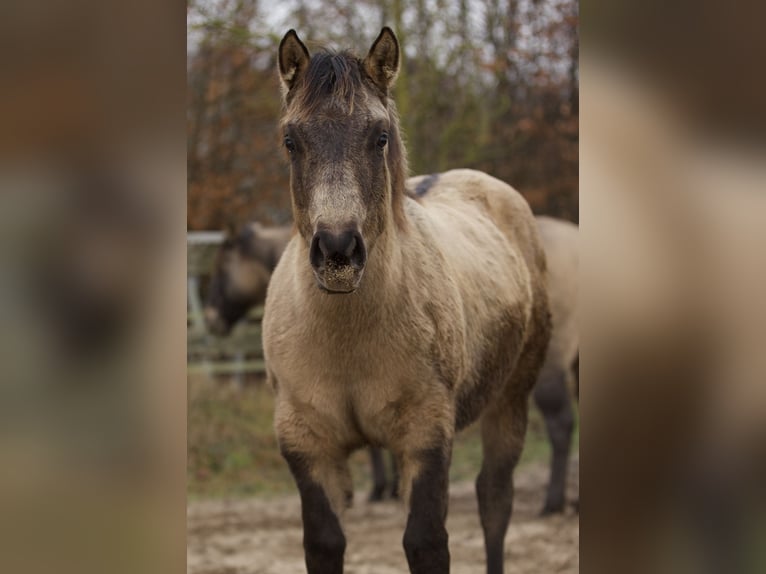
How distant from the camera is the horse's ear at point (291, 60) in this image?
2790mm

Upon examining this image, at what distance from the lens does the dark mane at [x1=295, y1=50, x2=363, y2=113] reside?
269cm

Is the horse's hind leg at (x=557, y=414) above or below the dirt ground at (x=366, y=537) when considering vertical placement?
above

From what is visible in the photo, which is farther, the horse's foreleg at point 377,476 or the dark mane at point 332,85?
the horse's foreleg at point 377,476

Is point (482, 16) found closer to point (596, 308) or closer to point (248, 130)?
point (248, 130)

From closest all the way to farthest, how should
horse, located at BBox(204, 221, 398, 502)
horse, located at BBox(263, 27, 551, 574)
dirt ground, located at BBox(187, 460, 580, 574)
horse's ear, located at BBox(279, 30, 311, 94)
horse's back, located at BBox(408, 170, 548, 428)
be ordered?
horse, located at BBox(263, 27, 551, 574), horse's ear, located at BBox(279, 30, 311, 94), horse's back, located at BBox(408, 170, 548, 428), dirt ground, located at BBox(187, 460, 580, 574), horse, located at BBox(204, 221, 398, 502)

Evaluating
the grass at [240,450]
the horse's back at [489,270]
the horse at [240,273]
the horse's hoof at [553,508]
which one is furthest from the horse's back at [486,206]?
the horse at [240,273]

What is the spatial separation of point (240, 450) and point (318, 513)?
471cm

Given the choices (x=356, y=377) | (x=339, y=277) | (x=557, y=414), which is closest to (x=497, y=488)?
(x=356, y=377)

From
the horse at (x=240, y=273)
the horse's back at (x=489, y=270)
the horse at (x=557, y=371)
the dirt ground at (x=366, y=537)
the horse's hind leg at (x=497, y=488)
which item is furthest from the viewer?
the horse at (x=240, y=273)

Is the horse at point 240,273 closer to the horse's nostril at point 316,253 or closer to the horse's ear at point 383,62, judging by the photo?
the horse's ear at point 383,62

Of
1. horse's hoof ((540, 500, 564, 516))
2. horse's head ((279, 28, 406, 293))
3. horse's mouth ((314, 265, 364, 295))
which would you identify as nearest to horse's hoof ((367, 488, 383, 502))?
horse's hoof ((540, 500, 564, 516))

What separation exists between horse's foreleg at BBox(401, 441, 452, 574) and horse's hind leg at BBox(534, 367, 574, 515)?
146 inches

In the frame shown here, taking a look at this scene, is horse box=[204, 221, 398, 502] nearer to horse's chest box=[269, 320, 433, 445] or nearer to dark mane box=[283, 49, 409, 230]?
horse's chest box=[269, 320, 433, 445]

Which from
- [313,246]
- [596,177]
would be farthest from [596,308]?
[313,246]
